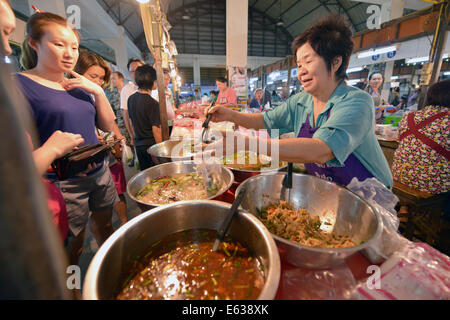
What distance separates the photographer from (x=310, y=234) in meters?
1.19

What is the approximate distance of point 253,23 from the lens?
2553cm

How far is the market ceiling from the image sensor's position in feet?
60.6

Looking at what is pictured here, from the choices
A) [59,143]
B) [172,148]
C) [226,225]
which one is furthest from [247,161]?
[59,143]

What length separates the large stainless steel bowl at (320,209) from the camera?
855mm

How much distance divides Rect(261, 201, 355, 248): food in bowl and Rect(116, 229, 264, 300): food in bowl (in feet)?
0.86

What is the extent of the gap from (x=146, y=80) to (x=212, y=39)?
25046 mm

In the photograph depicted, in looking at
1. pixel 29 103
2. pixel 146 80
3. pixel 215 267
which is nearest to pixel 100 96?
pixel 29 103

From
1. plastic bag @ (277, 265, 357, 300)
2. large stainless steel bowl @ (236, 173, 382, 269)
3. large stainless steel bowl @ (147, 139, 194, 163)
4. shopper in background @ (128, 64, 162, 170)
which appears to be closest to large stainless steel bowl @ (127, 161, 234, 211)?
large stainless steel bowl @ (236, 173, 382, 269)

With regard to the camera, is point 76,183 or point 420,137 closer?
point 76,183

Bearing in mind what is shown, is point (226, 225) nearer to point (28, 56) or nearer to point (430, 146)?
point (28, 56)

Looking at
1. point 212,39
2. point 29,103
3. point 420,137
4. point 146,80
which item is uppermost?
point 212,39

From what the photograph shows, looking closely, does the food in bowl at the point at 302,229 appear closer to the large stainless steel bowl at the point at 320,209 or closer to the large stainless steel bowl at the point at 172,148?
the large stainless steel bowl at the point at 320,209

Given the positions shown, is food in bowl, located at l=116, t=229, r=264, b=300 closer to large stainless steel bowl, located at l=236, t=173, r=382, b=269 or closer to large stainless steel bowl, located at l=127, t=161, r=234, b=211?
large stainless steel bowl, located at l=236, t=173, r=382, b=269
